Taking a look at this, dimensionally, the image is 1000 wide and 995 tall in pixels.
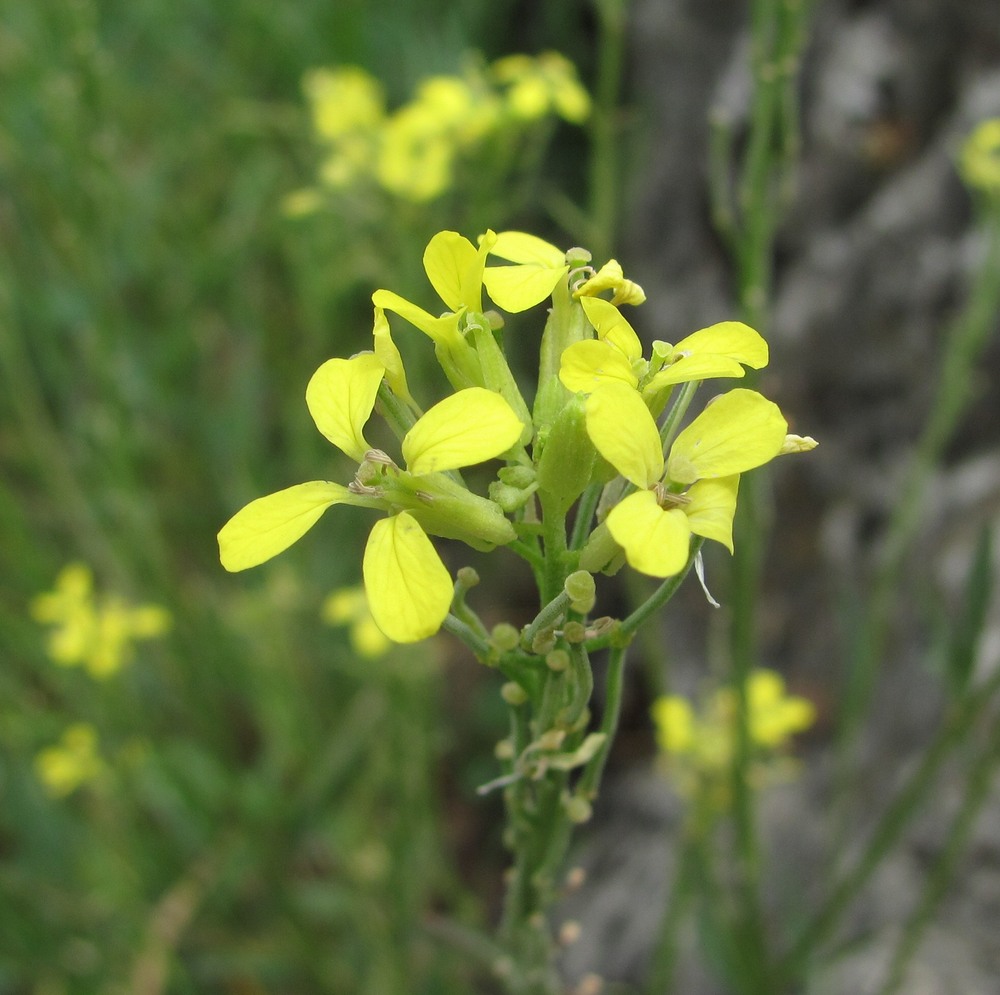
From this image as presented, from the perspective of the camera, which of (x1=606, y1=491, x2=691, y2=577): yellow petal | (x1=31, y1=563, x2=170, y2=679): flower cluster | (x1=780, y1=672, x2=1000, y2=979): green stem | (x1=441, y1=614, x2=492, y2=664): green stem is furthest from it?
(x1=31, y1=563, x2=170, y2=679): flower cluster

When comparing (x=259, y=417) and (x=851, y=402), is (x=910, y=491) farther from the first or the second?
(x=259, y=417)

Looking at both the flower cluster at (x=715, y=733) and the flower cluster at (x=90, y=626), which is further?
the flower cluster at (x=90, y=626)

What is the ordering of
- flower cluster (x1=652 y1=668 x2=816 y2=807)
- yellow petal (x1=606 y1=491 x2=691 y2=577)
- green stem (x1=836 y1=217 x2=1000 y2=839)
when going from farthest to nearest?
flower cluster (x1=652 y1=668 x2=816 y2=807) → green stem (x1=836 y1=217 x2=1000 y2=839) → yellow petal (x1=606 y1=491 x2=691 y2=577)

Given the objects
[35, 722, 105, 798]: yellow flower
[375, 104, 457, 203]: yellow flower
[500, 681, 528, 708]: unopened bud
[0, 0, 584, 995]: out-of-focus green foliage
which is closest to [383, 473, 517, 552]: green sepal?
[500, 681, 528, 708]: unopened bud

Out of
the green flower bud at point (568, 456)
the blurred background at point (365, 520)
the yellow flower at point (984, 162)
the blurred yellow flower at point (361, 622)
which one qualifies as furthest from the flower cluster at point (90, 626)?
the yellow flower at point (984, 162)

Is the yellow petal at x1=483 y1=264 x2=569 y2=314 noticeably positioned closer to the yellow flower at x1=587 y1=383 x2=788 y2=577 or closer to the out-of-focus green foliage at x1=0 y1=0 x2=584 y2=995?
the yellow flower at x1=587 y1=383 x2=788 y2=577

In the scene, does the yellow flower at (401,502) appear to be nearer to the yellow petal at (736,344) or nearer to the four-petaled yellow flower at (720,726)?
the yellow petal at (736,344)
